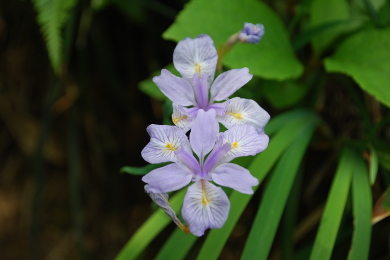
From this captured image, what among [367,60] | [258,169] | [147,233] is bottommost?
[147,233]

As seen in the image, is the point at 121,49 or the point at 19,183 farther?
the point at 19,183

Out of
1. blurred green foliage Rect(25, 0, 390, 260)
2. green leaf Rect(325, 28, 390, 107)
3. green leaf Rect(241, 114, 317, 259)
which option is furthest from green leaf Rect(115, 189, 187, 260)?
green leaf Rect(325, 28, 390, 107)

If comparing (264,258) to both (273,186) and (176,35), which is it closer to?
(273,186)

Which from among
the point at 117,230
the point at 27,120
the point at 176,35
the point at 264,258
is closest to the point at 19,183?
the point at 27,120

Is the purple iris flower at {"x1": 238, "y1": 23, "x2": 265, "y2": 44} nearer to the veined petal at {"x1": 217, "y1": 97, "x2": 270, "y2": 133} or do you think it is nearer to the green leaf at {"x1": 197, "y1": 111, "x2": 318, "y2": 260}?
the veined petal at {"x1": 217, "y1": 97, "x2": 270, "y2": 133}

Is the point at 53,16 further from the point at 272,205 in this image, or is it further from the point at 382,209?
the point at 382,209

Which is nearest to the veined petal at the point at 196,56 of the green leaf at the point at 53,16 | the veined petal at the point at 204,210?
the veined petal at the point at 204,210

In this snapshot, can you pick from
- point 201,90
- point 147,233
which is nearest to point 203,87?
point 201,90
